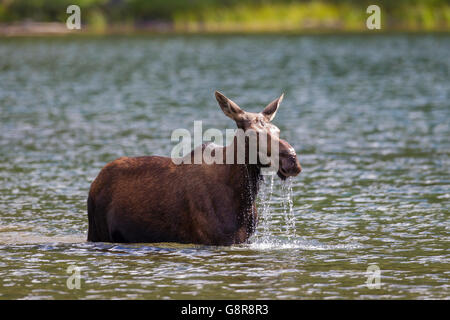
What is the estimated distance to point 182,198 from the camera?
1491 cm

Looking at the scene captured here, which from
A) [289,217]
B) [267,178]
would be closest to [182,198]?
[289,217]

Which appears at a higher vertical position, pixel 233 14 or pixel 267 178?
A: pixel 233 14

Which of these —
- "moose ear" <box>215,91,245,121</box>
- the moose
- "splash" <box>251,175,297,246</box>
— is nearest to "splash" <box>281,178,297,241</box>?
"splash" <box>251,175,297,246</box>

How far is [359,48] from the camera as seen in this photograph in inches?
2635

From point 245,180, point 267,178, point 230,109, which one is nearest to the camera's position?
point 230,109

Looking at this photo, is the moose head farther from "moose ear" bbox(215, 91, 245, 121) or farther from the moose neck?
the moose neck

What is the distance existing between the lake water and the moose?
26 cm

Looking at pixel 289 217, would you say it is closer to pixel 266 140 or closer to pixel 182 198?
Result: pixel 182 198

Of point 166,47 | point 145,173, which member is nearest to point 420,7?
point 166,47

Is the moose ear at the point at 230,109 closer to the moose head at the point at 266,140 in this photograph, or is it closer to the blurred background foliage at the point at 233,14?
the moose head at the point at 266,140

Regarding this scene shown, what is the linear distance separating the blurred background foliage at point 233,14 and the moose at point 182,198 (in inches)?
2704

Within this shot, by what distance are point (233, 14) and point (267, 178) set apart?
221 ft
